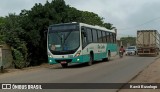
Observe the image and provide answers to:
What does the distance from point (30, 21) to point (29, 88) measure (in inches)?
760

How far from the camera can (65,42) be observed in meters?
26.4

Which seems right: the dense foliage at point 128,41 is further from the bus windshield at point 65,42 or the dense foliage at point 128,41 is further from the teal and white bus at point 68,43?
the bus windshield at point 65,42

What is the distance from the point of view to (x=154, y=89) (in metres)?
14.2

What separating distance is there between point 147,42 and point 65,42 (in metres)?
24.0

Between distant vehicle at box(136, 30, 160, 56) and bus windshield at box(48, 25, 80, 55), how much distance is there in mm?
23124

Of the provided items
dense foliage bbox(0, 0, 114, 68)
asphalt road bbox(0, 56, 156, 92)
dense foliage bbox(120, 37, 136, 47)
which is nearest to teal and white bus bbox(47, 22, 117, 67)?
dense foliage bbox(0, 0, 114, 68)

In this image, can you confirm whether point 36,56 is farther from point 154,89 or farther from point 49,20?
point 154,89

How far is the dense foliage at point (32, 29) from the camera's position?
93.4 ft

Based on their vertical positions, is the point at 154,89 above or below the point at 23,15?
below

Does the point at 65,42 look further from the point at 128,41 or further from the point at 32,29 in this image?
the point at 128,41

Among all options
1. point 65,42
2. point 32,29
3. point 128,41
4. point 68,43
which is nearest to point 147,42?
point 32,29

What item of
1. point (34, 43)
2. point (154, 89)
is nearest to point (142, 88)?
point (154, 89)

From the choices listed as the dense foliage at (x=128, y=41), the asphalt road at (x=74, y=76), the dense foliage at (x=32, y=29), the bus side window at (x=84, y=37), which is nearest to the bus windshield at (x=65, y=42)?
the bus side window at (x=84, y=37)

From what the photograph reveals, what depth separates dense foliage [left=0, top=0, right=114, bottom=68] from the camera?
28.5 m
